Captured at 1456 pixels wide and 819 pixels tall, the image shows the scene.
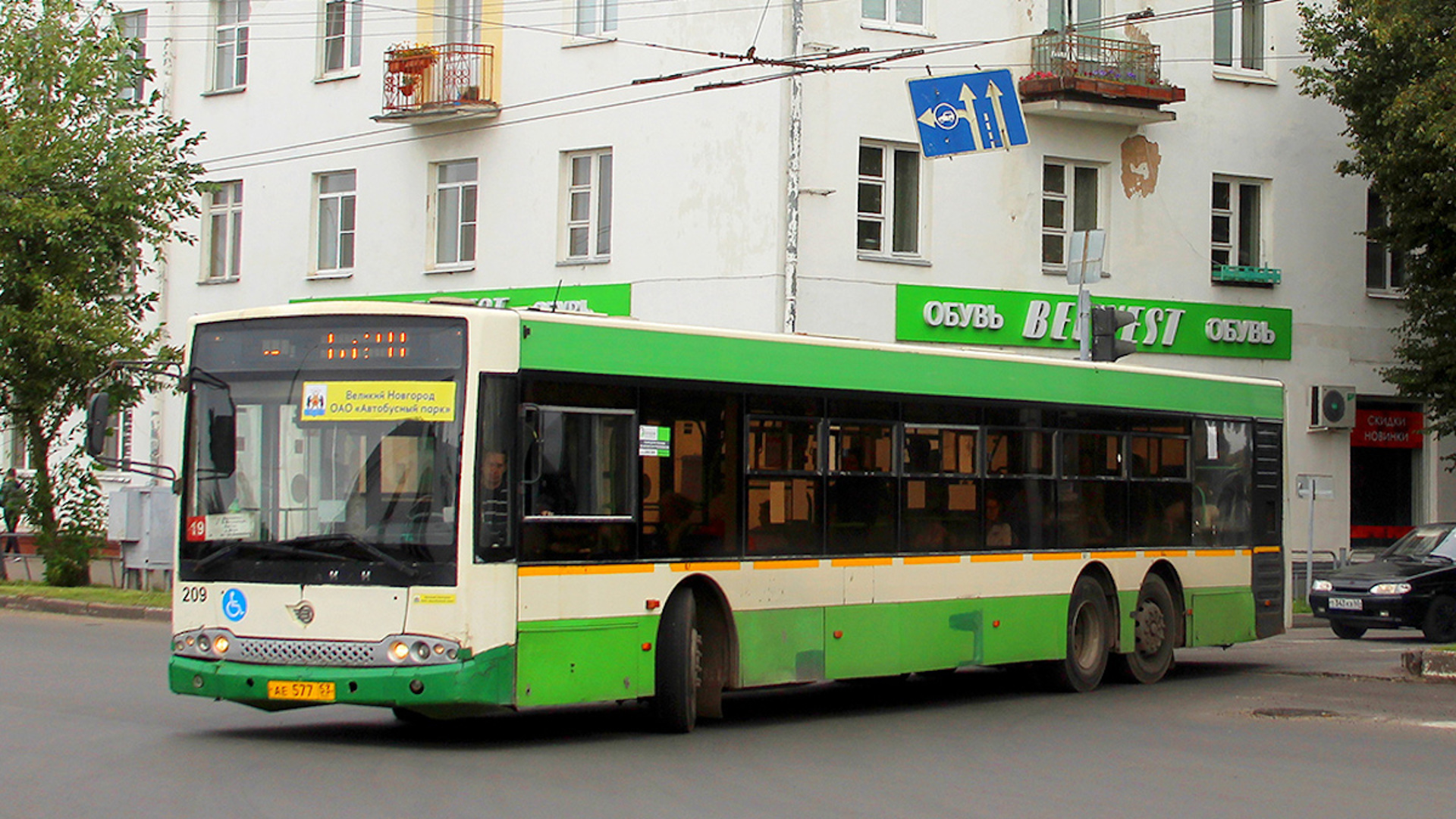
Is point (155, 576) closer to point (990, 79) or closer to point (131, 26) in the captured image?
point (131, 26)

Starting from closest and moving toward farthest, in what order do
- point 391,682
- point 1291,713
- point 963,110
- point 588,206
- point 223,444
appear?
point 391,682 → point 223,444 → point 1291,713 → point 963,110 → point 588,206

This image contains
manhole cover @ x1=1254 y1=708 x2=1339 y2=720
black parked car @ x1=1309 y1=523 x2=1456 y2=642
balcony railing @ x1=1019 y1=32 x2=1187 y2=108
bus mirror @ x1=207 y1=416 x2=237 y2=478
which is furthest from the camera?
balcony railing @ x1=1019 y1=32 x2=1187 y2=108

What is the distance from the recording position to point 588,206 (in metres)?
30.2

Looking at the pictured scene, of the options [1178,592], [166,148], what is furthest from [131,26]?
[1178,592]

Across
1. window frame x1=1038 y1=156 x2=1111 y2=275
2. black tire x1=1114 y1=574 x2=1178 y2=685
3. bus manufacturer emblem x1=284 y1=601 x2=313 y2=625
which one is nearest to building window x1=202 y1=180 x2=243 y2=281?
window frame x1=1038 y1=156 x2=1111 y2=275

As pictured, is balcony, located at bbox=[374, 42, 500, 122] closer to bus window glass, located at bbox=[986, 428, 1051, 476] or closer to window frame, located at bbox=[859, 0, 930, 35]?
window frame, located at bbox=[859, 0, 930, 35]

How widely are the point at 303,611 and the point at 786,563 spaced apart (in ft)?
11.6

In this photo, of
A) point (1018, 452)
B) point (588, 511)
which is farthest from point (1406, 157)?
point (588, 511)

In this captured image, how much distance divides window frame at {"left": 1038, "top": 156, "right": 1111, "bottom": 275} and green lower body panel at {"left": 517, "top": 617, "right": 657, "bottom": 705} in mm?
18591

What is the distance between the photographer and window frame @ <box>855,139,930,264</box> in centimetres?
2831

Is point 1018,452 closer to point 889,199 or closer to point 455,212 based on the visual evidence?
point 889,199

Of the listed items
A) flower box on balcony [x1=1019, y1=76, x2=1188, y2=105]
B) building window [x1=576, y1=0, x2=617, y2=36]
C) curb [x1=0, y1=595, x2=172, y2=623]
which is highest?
building window [x1=576, y1=0, x2=617, y2=36]

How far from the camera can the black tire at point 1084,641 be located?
16328 mm

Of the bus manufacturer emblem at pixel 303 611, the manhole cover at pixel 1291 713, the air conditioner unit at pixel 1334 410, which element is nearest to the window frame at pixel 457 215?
the air conditioner unit at pixel 1334 410
